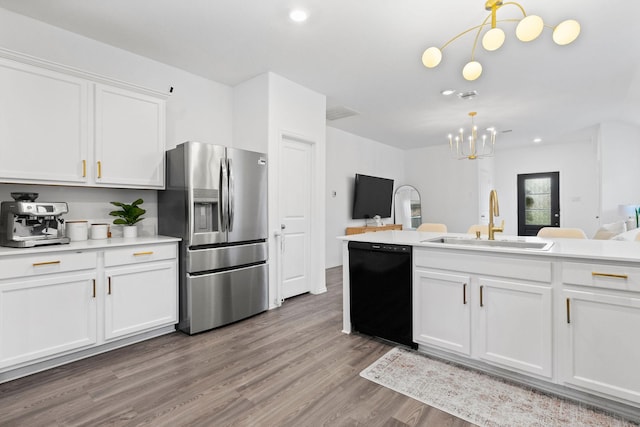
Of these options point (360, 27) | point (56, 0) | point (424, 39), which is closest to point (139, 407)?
point (56, 0)

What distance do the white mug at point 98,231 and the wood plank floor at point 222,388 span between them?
3.20 feet

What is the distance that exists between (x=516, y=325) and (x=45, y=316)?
315 cm

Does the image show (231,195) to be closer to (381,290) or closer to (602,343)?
(381,290)

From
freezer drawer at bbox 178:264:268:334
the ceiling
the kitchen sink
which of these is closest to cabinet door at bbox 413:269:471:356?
the kitchen sink

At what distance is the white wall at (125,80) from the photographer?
2.66 m

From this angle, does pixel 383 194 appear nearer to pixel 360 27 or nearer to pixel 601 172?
pixel 601 172

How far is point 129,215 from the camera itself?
3018 millimetres

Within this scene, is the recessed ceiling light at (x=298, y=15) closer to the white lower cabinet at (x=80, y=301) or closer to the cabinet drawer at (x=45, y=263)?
the white lower cabinet at (x=80, y=301)

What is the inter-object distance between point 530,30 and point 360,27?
1529 mm

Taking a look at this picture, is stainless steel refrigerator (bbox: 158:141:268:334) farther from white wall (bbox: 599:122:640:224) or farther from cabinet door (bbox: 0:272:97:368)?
white wall (bbox: 599:122:640:224)

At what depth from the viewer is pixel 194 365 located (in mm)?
2371

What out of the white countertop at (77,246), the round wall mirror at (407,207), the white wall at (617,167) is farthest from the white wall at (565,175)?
the white countertop at (77,246)

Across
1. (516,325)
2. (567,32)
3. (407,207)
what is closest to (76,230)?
(516,325)

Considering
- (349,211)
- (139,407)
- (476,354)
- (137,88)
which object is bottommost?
(139,407)
